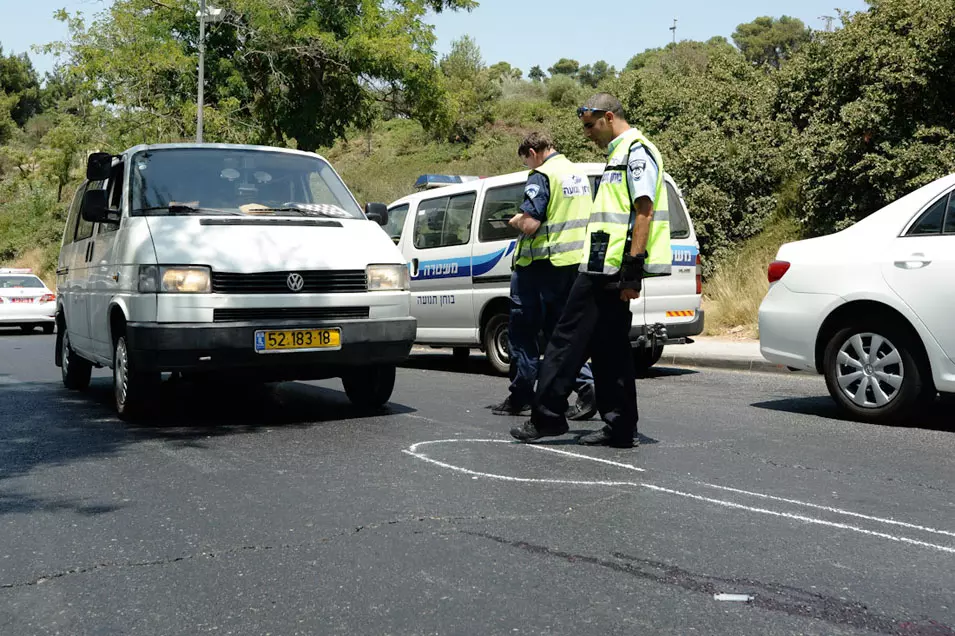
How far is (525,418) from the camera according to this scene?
7797mm

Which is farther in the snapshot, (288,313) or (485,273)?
(485,273)

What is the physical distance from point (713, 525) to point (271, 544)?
1.85m

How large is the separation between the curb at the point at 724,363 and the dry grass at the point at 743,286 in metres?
2.07

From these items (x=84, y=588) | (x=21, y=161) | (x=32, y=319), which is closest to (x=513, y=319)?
(x=84, y=588)

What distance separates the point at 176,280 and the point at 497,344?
187 inches

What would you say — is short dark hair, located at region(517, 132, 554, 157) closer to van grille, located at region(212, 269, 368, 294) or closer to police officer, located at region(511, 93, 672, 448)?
police officer, located at region(511, 93, 672, 448)

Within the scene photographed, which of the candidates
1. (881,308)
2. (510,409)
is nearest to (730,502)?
(881,308)

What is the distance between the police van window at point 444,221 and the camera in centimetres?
1125

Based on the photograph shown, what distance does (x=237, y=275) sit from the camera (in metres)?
7.00

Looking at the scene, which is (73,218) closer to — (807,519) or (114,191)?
(114,191)

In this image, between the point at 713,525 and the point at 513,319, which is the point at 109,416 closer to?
the point at 513,319

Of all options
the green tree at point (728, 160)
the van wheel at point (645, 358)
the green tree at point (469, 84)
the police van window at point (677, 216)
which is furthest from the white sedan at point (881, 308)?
the green tree at point (469, 84)

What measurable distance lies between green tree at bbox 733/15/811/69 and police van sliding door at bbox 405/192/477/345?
61.2 m

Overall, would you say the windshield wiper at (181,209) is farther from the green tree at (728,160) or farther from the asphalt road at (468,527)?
the green tree at (728,160)
